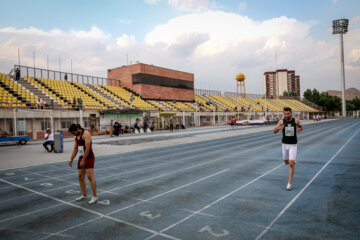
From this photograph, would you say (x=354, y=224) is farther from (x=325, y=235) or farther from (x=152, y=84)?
(x=152, y=84)

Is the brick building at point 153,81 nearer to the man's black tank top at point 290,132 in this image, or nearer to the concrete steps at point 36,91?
the concrete steps at point 36,91

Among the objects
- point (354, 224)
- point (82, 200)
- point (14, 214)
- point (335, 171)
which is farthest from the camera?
point (335, 171)

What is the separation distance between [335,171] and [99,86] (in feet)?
134

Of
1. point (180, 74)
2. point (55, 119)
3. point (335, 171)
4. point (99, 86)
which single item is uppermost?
point (180, 74)

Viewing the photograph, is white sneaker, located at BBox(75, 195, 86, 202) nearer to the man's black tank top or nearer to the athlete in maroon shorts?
the athlete in maroon shorts

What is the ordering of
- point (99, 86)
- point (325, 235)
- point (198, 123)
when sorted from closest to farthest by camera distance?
point (325, 235) < point (99, 86) < point (198, 123)

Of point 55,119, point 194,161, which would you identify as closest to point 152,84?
point 55,119

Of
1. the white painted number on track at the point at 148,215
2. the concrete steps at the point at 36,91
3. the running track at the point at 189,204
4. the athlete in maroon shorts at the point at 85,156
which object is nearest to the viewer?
the running track at the point at 189,204

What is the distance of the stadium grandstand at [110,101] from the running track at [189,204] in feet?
52.1

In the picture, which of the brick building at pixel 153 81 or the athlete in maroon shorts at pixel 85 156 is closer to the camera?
the athlete in maroon shorts at pixel 85 156

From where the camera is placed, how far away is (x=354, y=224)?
3.79 m

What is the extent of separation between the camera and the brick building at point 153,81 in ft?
151

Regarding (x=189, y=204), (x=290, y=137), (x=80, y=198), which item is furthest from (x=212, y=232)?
(x=290, y=137)

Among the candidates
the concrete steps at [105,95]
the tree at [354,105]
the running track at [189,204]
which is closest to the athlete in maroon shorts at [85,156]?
the running track at [189,204]
